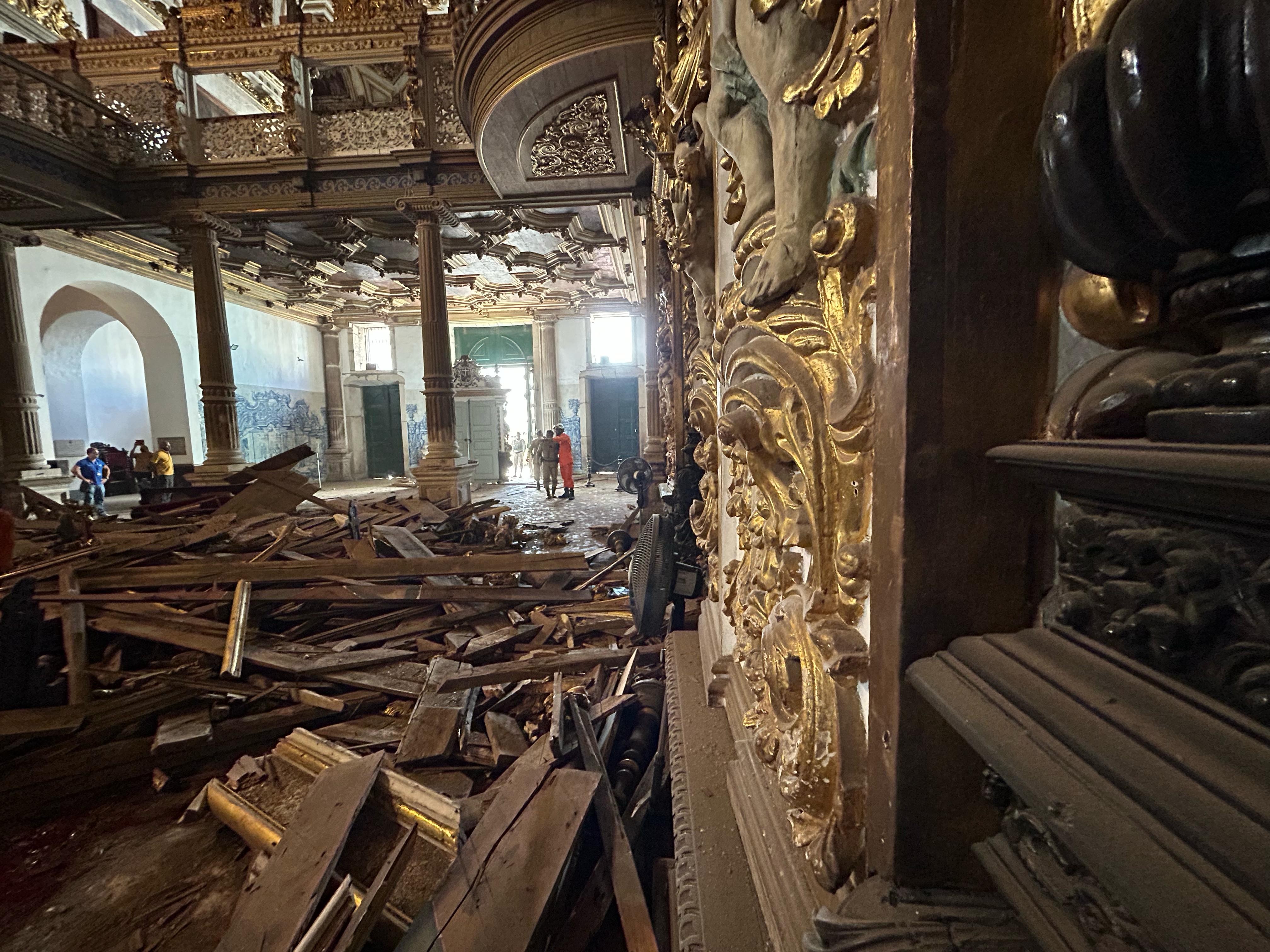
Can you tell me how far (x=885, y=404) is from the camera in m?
0.65

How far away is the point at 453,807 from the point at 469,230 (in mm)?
9201

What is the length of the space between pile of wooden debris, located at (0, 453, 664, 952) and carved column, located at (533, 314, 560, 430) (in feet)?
33.7

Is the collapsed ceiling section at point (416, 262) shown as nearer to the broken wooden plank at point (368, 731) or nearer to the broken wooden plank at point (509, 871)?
the broken wooden plank at point (368, 731)

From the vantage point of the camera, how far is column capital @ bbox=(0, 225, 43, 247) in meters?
7.53

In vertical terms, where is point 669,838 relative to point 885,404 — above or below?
below

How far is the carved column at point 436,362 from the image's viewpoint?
7.34 metres

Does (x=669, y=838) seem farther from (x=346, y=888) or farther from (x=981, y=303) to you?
(x=981, y=303)

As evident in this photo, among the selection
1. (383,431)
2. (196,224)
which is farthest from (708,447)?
(383,431)

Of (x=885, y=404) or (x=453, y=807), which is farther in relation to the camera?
(x=453, y=807)

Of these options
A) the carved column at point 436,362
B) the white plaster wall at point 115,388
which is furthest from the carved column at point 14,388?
the carved column at point 436,362

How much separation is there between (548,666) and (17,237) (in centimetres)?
1079

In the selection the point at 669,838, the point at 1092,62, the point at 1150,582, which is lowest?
the point at 669,838

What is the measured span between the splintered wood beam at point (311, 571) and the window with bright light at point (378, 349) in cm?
1363

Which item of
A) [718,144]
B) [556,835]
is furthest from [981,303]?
[556,835]
